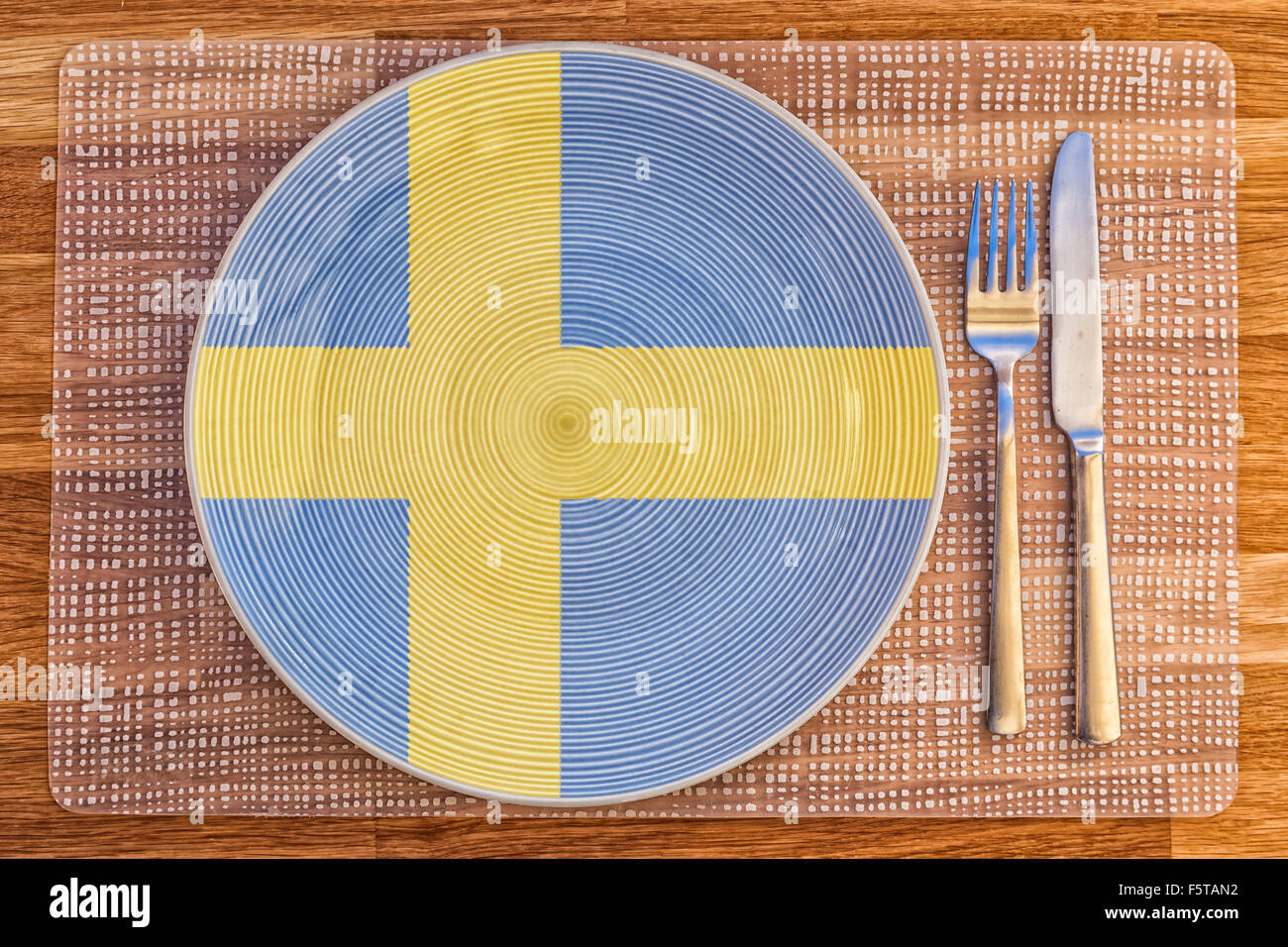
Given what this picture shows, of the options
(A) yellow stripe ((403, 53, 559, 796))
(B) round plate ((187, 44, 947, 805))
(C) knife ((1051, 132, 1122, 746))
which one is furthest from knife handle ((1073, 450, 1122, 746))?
(A) yellow stripe ((403, 53, 559, 796))

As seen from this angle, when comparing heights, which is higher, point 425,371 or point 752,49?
point 752,49

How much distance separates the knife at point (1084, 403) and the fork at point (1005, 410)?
0.06 feet

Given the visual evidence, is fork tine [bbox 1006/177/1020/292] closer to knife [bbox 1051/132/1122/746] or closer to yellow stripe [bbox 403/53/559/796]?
knife [bbox 1051/132/1122/746]

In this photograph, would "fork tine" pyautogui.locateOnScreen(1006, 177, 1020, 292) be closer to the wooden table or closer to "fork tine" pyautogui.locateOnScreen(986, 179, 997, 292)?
"fork tine" pyautogui.locateOnScreen(986, 179, 997, 292)

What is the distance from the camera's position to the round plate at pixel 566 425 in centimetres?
50

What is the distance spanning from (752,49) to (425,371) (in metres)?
0.29

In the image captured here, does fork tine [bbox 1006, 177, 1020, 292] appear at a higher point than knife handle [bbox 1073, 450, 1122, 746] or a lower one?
higher

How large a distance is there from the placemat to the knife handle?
1cm

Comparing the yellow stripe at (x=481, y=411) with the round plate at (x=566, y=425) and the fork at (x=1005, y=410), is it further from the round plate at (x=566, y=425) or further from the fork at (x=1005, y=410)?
the fork at (x=1005, y=410)

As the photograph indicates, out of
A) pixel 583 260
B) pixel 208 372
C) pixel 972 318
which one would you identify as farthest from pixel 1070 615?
pixel 208 372

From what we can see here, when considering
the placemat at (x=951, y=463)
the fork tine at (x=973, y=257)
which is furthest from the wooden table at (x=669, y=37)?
the fork tine at (x=973, y=257)

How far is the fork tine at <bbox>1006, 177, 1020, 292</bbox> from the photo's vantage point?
1.71ft

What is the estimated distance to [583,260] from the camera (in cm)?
51

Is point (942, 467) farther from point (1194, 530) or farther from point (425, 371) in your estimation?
point (425, 371)
